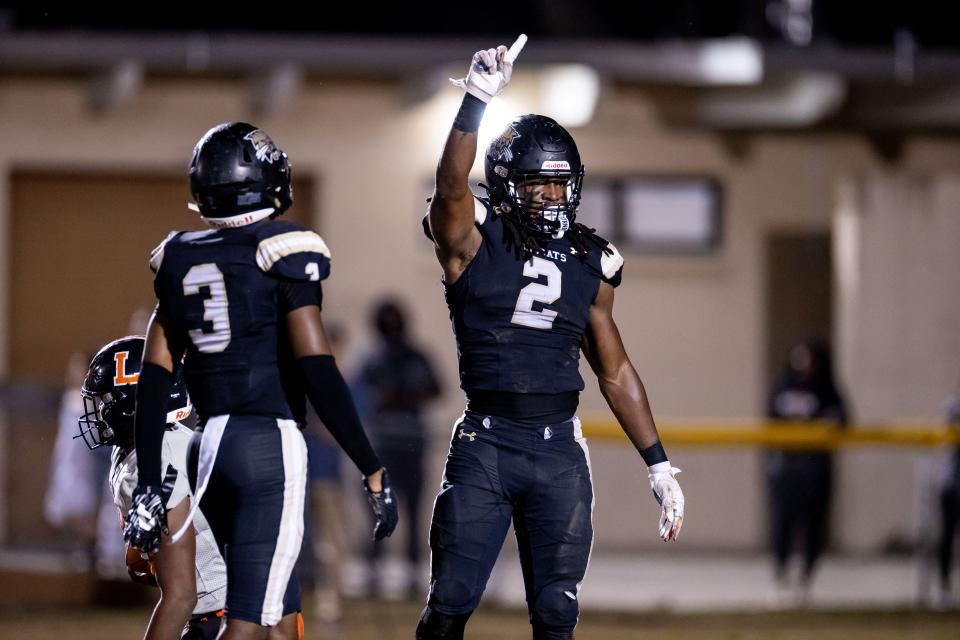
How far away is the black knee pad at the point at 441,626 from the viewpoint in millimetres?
5172

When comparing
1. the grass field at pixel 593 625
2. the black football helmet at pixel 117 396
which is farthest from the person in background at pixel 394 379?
the black football helmet at pixel 117 396

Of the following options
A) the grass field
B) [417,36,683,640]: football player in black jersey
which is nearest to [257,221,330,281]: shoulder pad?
[417,36,683,640]: football player in black jersey

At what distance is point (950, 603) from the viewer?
10.1 metres

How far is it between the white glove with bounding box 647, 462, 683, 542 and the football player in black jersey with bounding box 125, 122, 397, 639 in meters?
0.99

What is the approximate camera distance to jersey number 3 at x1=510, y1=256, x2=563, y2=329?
528 cm

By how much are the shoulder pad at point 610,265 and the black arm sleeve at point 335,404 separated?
1059mm

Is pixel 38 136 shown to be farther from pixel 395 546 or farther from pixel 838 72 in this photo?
pixel 838 72

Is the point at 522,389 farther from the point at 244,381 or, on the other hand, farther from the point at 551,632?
the point at 244,381

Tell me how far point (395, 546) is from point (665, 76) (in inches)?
176

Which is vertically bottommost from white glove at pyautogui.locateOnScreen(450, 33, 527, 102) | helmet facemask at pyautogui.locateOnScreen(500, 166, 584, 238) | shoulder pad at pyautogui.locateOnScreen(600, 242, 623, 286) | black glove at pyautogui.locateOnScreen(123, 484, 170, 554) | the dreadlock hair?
black glove at pyautogui.locateOnScreen(123, 484, 170, 554)

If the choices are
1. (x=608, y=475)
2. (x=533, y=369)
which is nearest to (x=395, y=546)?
(x=608, y=475)

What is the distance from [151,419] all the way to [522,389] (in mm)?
1248

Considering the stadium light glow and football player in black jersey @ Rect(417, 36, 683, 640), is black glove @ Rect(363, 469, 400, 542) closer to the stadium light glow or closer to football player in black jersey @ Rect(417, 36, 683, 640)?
football player in black jersey @ Rect(417, 36, 683, 640)

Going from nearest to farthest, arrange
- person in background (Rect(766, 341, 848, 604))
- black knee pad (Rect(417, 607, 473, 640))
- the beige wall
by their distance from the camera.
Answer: black knee pad (Rect(417, 607, 473, 640)), person in background (Rect(766, 341, 848, 604)), the beige wall
